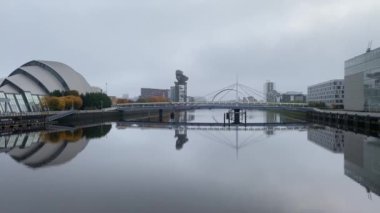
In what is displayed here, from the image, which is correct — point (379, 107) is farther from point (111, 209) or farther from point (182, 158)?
point (111, 209)

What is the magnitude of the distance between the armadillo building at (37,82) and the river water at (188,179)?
2813 centimetres

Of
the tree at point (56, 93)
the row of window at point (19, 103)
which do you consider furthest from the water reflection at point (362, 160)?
the tree at point (56, 93)

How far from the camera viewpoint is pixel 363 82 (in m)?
42.4

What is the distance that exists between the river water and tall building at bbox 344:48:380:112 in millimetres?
17904

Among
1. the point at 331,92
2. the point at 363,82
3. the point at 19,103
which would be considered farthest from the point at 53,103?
the point at 331,92

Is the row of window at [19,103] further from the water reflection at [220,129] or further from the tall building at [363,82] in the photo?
the tall building at [363,82]

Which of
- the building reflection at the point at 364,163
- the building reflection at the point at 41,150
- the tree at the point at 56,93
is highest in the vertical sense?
the tree at the point at 56,93

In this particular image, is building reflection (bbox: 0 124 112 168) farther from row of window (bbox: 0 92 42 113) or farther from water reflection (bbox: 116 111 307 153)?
row of window (bbox: 0 92 42 113)

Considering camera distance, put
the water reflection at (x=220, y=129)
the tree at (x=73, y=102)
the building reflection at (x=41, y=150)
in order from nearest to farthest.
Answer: the building reflection at (x=41, y=150)
the water reflection at (x=220, y=129)
the tree at (x=73, y=102)

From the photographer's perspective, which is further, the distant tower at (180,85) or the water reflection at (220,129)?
the distant tower at (180,85)

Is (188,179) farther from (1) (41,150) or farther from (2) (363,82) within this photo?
(2) (363,82)

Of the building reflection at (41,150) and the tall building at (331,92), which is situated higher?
the tall building at (331,92)

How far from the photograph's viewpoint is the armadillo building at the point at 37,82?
49.2 metres

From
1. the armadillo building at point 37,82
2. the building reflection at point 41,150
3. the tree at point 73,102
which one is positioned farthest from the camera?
the tree at point 73,102
